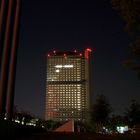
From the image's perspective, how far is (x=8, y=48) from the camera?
21156 mm

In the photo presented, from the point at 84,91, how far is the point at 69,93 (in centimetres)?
837

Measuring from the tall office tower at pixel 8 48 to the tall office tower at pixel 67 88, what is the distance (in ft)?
472

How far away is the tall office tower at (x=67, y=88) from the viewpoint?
169625 mm

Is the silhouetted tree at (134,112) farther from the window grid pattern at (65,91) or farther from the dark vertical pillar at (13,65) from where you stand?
the window grid pattern at (65,91)

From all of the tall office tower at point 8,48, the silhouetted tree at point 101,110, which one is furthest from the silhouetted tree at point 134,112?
the tall office tower at point 8,48

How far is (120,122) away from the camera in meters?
82.1

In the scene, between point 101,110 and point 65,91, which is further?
point 65,91

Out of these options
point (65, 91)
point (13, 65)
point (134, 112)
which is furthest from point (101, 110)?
point (65, 91)

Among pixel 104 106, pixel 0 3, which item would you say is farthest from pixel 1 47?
pixel 104 106

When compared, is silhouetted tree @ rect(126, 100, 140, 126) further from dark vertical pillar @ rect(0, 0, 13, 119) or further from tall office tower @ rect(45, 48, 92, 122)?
tall office tower @ rect(45, 48, 92, 122)

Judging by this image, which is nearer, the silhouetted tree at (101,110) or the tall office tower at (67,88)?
the silhouetted tree at (101,110)

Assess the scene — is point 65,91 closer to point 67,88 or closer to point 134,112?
point 67,88

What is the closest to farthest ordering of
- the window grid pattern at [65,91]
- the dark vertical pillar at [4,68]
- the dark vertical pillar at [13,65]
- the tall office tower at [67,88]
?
the dark vertical pillar at [4,68] → the dark vertical pillar at [13,65] → the window grid pattern at [65,91] → the tall office tower at [67,88]

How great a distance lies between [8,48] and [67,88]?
15067 centimetres
